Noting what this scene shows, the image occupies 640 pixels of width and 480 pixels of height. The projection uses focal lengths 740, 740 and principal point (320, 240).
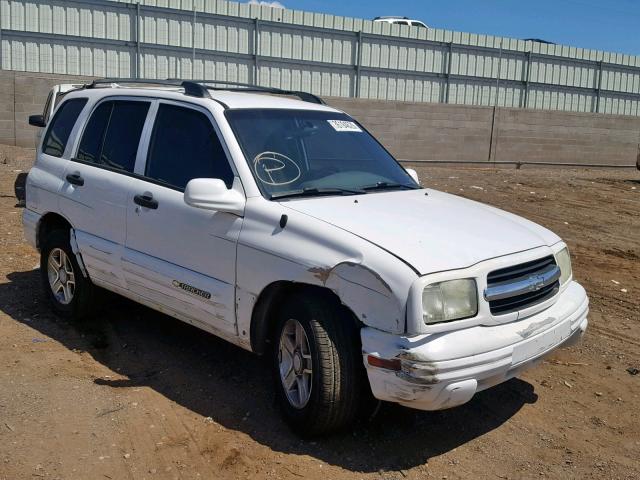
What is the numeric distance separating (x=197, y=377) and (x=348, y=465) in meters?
1.51

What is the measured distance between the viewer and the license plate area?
3877 mm

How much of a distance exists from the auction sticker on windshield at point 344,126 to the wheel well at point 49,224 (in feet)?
7.67

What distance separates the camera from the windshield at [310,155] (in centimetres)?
460

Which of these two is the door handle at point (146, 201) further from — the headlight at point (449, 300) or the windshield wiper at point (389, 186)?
the headlight at point (449, 300)

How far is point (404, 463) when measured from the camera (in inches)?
155

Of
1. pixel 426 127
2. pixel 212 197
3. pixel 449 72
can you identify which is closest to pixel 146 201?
pixel 212 197

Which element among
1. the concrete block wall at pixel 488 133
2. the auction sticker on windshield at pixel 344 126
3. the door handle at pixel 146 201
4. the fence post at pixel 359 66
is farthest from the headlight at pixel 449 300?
the fence post at pixel 359 66

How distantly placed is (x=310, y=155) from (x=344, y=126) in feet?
2.12

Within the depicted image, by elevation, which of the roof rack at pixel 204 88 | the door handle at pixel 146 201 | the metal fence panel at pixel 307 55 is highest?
the metal fence panel at pixel 307 55

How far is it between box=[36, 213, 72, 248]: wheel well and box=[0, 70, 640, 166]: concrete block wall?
12.0 m

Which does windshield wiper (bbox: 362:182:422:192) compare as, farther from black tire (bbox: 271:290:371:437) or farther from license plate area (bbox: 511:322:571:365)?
license plate area (bbox: 511:322:571:365)

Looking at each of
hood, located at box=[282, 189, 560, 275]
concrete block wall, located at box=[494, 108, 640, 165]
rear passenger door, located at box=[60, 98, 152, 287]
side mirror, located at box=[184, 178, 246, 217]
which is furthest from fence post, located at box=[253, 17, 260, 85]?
side mirror, located at box=[184, 178, 246, 217]

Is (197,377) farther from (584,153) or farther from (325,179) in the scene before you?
(584,153)

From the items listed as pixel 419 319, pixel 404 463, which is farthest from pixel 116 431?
pixel 419 319
